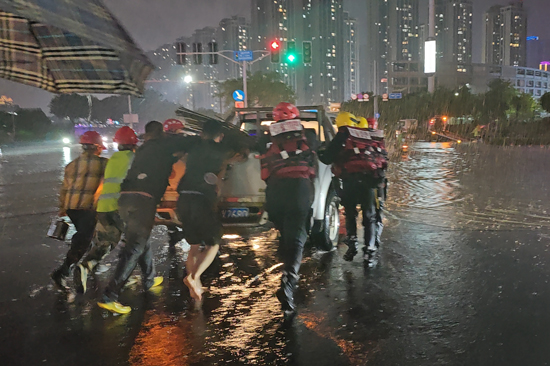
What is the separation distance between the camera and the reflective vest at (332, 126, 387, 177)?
612 cm

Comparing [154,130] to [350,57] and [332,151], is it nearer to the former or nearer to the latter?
[332,151]

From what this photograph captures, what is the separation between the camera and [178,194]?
197 inches

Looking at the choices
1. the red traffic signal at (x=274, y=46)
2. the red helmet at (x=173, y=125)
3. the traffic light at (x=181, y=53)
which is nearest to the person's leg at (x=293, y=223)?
the red helmet at (x=173, y=125)

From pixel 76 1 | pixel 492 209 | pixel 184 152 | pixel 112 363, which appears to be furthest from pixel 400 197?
pixel 76 1

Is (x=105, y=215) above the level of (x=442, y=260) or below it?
above

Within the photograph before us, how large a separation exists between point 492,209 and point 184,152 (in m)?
7.20

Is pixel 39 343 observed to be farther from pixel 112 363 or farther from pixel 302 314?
pixel 302 314

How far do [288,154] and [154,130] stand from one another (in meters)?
1.46

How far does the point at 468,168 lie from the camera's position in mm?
18453

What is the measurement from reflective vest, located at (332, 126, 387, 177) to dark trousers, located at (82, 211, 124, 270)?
8.78ft

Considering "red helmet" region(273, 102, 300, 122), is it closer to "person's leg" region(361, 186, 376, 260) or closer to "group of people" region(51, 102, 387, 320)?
"group of people" region(51, 102, 387, 320)

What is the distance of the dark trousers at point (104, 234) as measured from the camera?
16.5 ft

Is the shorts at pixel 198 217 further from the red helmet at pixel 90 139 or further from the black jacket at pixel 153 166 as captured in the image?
the red helmet at pixel 90 139

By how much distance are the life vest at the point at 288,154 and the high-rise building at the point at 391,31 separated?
170 meters
